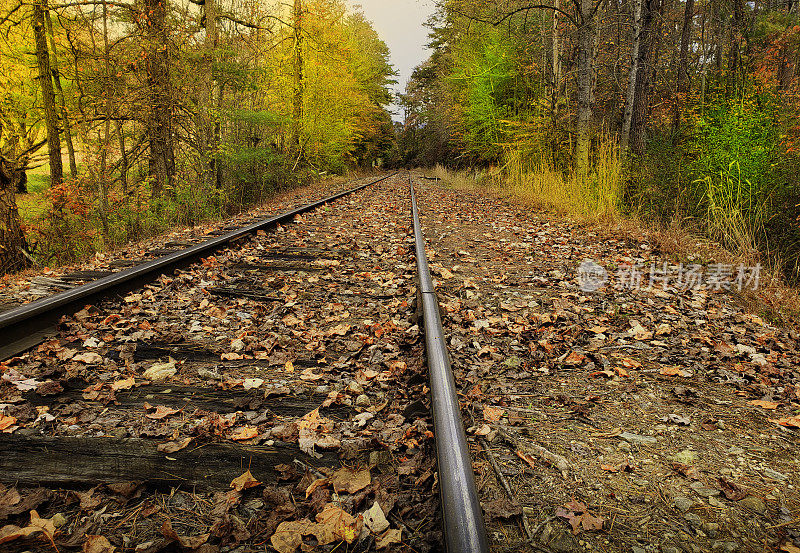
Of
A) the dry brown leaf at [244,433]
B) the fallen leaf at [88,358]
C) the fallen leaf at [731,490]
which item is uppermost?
the fallen leaf at [88,358]

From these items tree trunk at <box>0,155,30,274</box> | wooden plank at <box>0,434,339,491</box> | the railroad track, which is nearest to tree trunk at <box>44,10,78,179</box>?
tree trunk at <box>0,155,30,274</box>

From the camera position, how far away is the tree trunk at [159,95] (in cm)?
1025

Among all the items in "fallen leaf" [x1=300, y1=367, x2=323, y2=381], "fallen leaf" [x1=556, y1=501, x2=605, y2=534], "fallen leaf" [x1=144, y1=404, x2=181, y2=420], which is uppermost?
"fallen leaf" [x1=144, y1=404, x2=181, y2=420]

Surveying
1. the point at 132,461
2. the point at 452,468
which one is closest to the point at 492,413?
the point at 452,468

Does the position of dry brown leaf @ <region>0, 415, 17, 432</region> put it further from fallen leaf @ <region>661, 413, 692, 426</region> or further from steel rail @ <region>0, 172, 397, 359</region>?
fallen leaf @ <region>661, 413, 692, 426</region>

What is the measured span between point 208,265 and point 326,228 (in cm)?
306

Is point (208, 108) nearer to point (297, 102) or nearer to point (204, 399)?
point (297, 102)

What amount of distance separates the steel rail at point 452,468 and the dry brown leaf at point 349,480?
313 mm

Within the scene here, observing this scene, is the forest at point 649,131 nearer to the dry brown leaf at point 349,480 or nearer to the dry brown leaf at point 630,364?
the dry brown leaf at point 630,364

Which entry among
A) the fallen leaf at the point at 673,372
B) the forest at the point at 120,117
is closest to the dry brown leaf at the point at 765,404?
the fallen leaf at the point at 673,372

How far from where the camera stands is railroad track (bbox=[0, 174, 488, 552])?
1501 mm

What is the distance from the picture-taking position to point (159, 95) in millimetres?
10430

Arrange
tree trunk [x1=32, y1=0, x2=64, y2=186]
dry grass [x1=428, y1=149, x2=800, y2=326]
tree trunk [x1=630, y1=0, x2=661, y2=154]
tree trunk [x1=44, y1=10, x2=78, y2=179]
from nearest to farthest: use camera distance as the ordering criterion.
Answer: dry grass [x1=428, y1=149, x2=800, y2=326], tree trunk [x1=630, y1=0, x2=661, y2=154], tree trunk [x1=32, y1=0, x2=64, y2=186], tree trunk [x1=44, y1=10, x2=78, y2=179]

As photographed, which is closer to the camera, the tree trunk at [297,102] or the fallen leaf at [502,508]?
the fallen leaf at [502,508]
